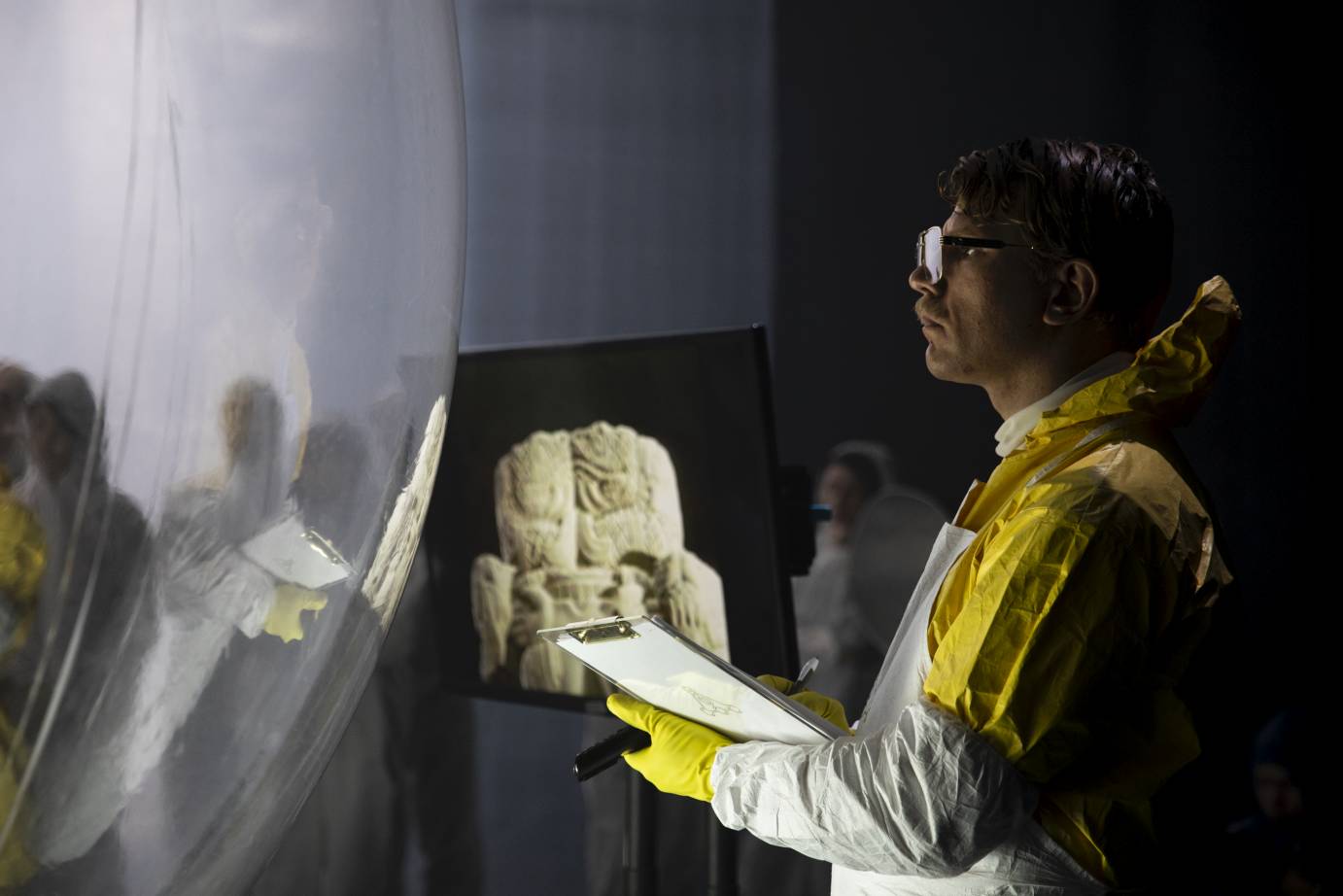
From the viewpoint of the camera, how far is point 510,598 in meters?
2.30

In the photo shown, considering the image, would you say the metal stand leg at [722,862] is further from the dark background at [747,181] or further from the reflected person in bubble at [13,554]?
the reflected person in bubble at [13,554]

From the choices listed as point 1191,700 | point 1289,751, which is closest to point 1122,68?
point 1289,751

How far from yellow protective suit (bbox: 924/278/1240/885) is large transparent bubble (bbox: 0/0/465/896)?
52 centimetres

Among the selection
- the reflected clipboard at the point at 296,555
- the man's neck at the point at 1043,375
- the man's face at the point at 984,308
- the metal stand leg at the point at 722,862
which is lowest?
the metal stand leg at the point at 722,862

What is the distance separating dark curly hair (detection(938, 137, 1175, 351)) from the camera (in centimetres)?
105

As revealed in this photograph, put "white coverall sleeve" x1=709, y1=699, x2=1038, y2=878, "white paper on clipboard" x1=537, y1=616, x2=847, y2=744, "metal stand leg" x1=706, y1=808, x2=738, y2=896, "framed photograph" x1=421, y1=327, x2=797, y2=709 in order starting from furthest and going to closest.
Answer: "metal stand leg" x1=706, y1=808, x2=738, y2=896 < "framed photograph" x1=421, y1=327, x2=797, y2=709 < "white paper on clipboard" x1=537, y1=616, x2=847, y2=744 < "white coverall sleeve" x1=709, y1=699, x2=1038, y2=878

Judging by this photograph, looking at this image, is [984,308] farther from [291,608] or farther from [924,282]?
[291,608]

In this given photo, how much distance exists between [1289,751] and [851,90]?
2108mm

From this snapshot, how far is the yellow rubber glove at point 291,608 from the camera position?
40 cm

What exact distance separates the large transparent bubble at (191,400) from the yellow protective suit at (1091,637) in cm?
52

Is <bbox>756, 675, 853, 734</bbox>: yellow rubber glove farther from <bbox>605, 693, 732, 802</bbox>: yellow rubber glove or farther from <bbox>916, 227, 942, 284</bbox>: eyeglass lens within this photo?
<bbox>916, 227, 942, 284</bbox>: eyeglass lens

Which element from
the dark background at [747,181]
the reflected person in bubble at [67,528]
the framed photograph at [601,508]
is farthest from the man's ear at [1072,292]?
the dark background at [747,181]

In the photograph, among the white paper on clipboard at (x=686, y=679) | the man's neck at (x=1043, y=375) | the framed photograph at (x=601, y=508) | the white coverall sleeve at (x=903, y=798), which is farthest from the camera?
the framed photograph at (x=601, y=508)

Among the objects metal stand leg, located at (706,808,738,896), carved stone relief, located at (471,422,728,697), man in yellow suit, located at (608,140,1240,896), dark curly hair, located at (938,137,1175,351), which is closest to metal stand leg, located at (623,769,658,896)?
metal stand leg, located at (706,808,738,896)
